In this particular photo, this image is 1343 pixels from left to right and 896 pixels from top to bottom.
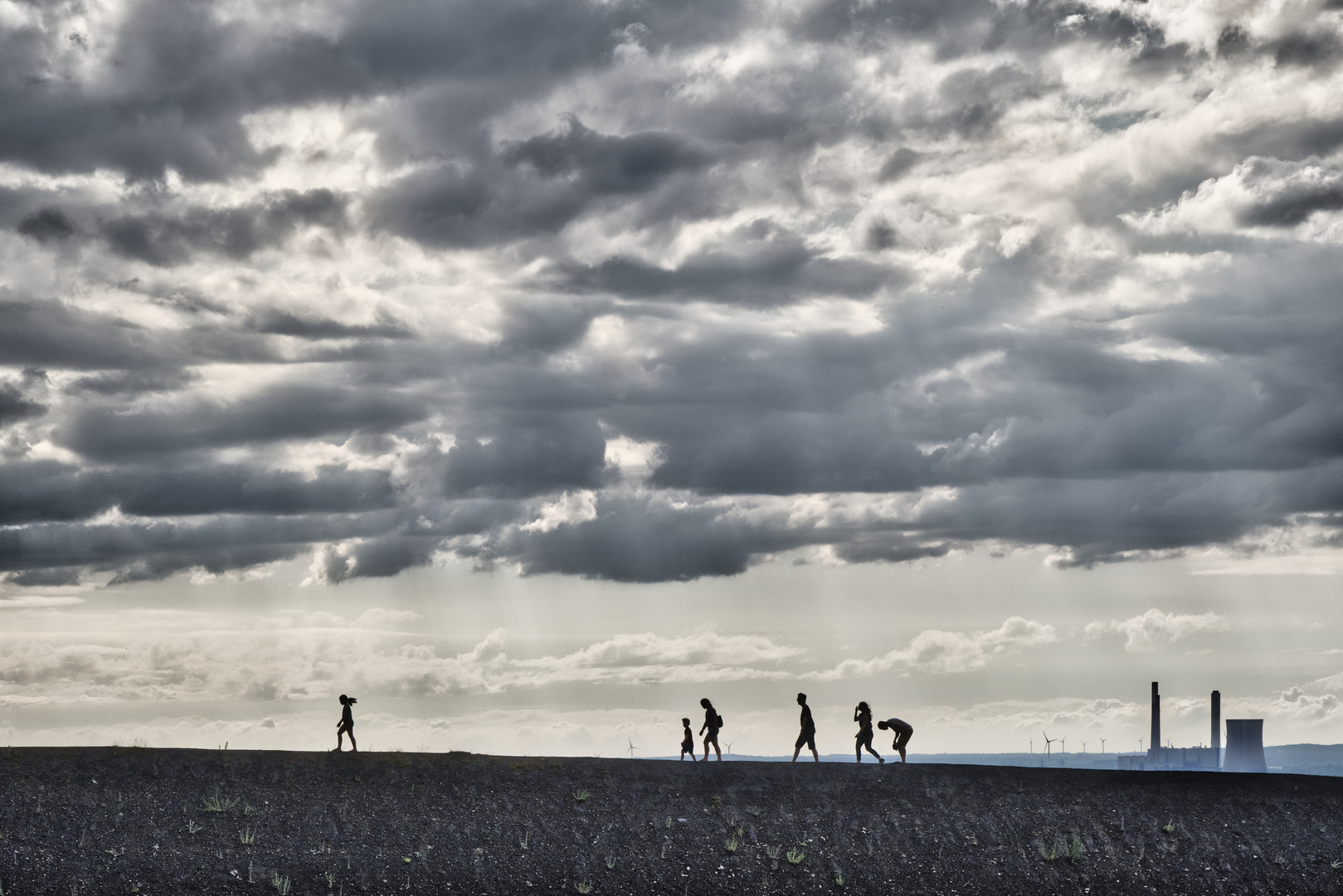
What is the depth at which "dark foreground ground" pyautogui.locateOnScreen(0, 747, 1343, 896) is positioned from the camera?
31.4m

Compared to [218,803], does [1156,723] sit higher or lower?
lower

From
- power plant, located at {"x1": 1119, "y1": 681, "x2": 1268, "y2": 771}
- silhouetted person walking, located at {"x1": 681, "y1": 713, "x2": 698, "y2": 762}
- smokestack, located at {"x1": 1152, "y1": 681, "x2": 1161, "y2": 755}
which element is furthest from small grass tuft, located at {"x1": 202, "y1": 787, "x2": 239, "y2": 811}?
smokestack, located at {"x1": 1152, "y1": 681, "x2": 1161, "y2": 755}

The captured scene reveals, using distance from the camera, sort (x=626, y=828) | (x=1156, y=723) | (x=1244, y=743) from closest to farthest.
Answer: (x=626, y=828) → (x=1244, y=743) → (x=1156, y=723)

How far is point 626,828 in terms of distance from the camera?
3425 cm

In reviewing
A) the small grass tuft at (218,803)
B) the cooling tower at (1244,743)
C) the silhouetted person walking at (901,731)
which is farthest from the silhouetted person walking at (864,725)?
the cooling tower at (1244,743)

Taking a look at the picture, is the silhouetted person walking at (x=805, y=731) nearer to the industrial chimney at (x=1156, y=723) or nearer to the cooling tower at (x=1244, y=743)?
the cooling tower at (x=1244, y=743)

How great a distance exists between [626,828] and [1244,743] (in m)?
119

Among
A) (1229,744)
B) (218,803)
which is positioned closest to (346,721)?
(218,803)

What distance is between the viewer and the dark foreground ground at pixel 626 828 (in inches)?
1236

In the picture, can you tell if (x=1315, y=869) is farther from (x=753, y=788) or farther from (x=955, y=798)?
(x=753, y=788)

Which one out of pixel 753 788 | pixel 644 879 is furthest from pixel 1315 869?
pixel 644 879

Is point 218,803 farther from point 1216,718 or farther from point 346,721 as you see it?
point 1216,718

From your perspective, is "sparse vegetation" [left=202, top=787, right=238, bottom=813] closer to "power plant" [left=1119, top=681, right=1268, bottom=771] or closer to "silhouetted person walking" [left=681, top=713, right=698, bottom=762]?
"silhouetted person walking" [left=681, top=713, right=698, bottom=762]

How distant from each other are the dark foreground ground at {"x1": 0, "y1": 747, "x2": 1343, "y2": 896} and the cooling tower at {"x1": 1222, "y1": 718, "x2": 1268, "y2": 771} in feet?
342
